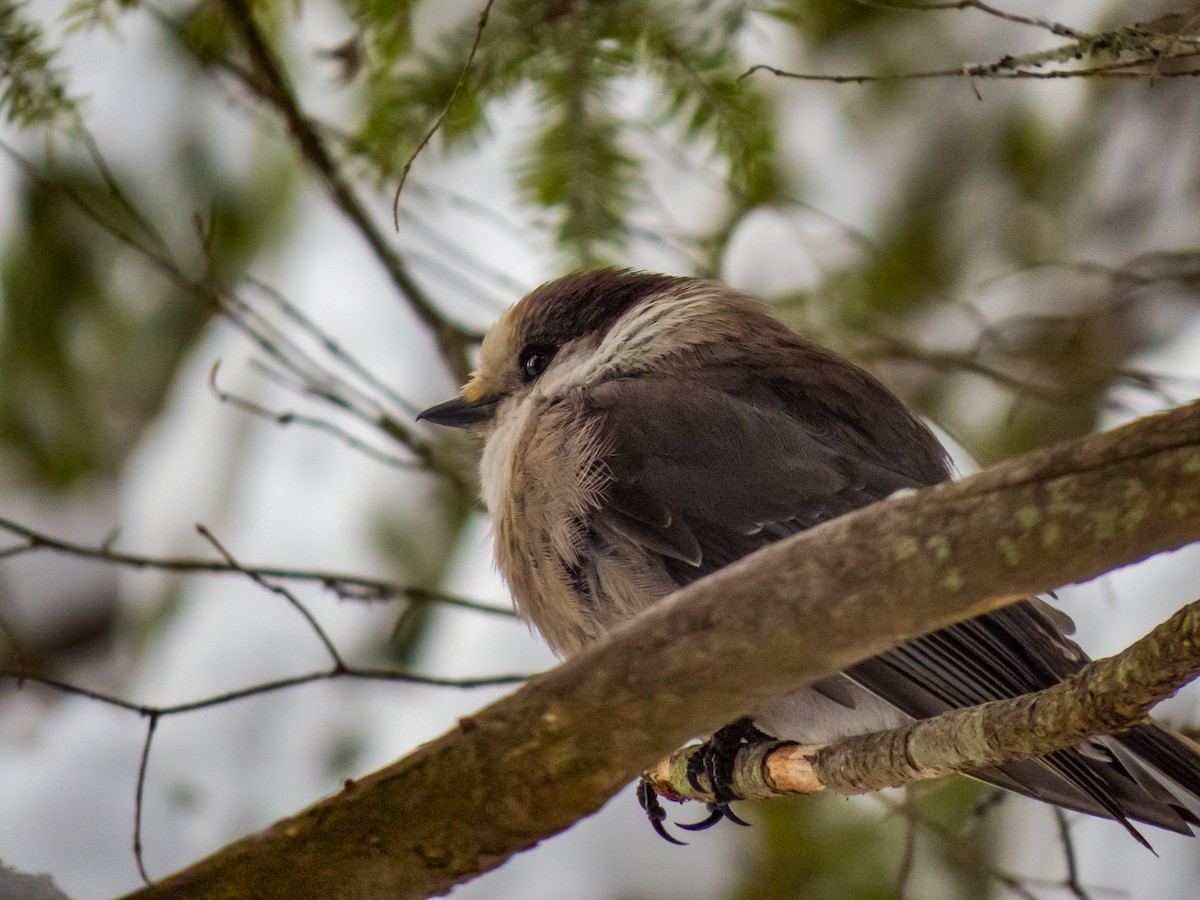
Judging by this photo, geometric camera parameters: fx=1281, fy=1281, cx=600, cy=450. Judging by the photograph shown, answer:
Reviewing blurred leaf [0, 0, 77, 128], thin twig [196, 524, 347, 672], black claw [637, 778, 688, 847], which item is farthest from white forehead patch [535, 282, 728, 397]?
blurred leaf [0, 0, 77, 128]

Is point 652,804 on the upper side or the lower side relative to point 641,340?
lower

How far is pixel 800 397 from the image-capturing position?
2521 millimetres

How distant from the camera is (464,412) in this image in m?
2.80

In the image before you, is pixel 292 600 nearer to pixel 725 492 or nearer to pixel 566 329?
pixel 725 492

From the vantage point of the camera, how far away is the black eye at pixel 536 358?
2.81 m

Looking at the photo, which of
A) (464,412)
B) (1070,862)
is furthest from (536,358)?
(1070,862)

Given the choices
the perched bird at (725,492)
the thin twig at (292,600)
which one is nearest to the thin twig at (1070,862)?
the perched bird at (725,492)

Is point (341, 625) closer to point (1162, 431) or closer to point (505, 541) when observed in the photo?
point (505, 541)

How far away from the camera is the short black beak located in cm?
279

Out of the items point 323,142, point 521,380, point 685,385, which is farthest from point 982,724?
point 323,142

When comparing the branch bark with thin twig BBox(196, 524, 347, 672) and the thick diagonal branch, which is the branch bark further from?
thin twig BBox(196, 524, 347, 672)

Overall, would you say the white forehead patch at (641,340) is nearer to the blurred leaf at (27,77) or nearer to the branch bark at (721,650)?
the blurred leaf at (27,77)

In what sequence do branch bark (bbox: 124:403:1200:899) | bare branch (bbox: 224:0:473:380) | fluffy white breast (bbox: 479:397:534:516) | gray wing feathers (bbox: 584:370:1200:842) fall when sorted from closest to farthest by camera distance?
branch bark (bbox: 124:403:1200:899) < gray wing feathers (bbox: 584:370:1200:842) < fluffy white breast (bbox: 479:397:534:516) < bare branch (bbox: 224:0:473:380)

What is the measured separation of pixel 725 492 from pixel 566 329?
0.69 metres
